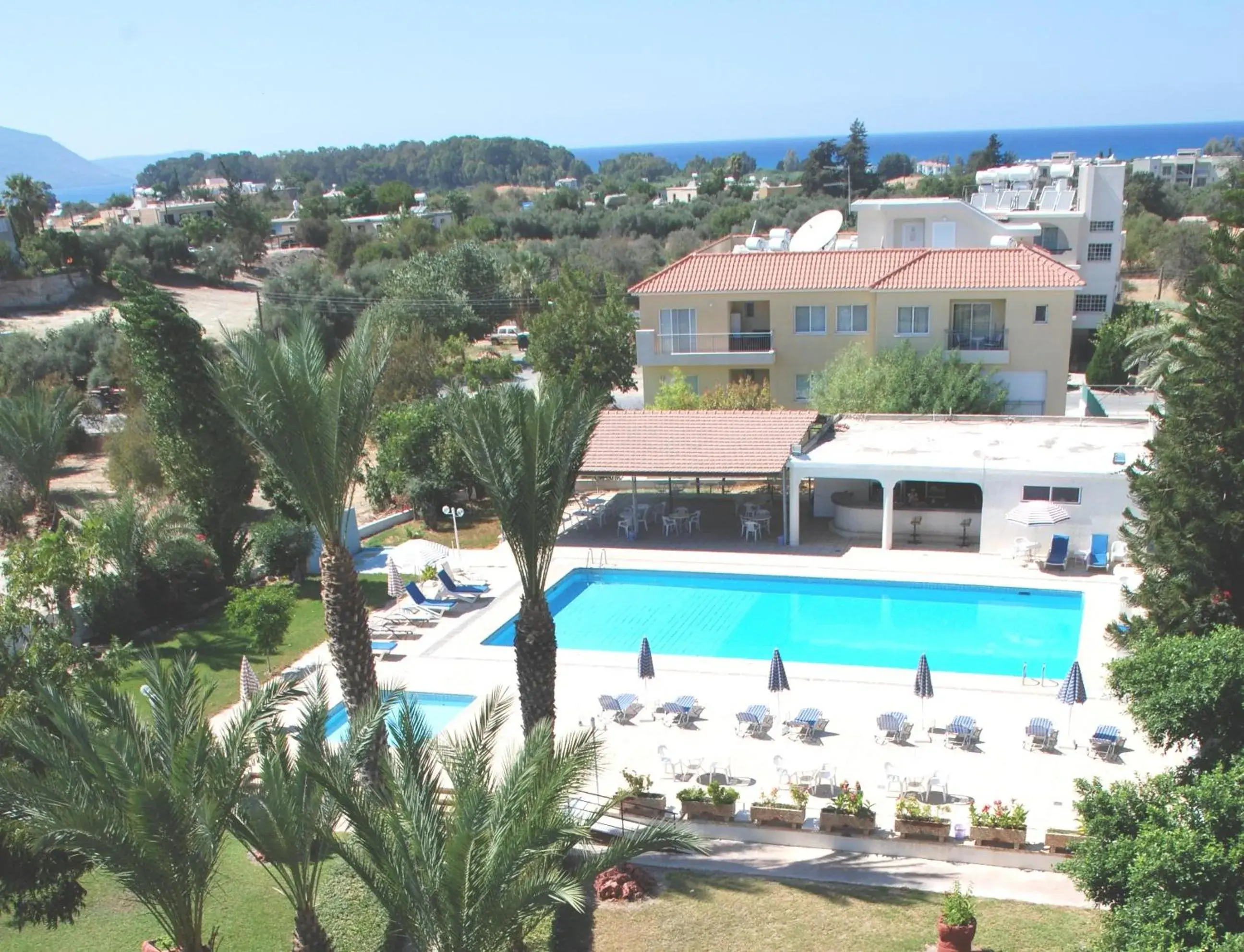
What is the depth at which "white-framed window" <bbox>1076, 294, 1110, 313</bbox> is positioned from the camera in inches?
2125

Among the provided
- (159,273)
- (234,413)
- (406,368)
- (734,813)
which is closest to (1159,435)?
(734,813)

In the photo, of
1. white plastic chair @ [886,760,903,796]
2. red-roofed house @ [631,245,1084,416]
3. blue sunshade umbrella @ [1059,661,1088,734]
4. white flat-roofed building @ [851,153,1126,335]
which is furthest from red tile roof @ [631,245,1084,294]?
white plastic chair @ [886,760,903,796]

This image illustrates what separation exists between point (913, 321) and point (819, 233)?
9.61 meters

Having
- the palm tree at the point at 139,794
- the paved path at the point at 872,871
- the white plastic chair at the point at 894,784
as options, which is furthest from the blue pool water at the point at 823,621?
the palm tree at the point at 139,794

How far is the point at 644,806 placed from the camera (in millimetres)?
14977

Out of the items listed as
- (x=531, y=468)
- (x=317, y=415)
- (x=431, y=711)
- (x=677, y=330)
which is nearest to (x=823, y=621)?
(x=431, y=711)

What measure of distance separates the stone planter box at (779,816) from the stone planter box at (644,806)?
4.34 feet

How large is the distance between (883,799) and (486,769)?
6694 millimetres

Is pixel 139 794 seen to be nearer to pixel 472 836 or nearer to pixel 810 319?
pixel 472 836

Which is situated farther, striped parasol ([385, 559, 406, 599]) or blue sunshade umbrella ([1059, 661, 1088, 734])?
striped parasol ([385, 559, 406, 599])

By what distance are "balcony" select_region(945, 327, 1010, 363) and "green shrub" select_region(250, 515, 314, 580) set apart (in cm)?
2070

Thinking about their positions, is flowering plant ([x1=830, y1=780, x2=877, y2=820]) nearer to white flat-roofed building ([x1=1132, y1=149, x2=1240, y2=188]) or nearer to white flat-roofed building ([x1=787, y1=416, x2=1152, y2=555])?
white flat-roofed building ([x1=787, y1=416, x2=1152, y2=555])

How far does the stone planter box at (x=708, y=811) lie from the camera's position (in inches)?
580

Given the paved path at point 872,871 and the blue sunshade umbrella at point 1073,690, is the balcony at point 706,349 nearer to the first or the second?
the blue sunshade umbrella at point 1073,690
